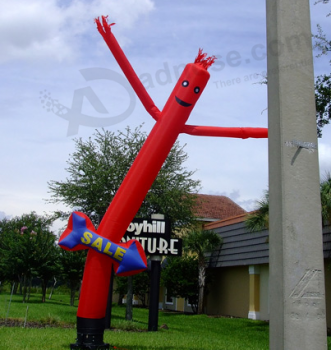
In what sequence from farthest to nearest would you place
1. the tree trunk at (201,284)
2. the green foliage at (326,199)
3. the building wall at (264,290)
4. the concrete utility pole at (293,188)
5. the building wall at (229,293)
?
the tree trunk at (201,284)
the building wall at (229,293)
the building wall at (264,290)
the green foliage at (326,199)
the concrete utility pole at (293,188)

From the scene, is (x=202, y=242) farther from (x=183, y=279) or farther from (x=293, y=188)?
(x=293, y=188)

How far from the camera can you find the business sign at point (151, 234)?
12.4 meters

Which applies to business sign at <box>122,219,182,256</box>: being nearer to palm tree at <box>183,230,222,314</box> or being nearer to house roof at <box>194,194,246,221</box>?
palm tree at <box>183,230,222,314</box>

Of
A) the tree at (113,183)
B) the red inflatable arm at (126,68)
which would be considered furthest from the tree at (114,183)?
the red inflatable arm at (126,68)

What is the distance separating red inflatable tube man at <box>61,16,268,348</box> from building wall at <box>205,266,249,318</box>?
51.9 feet

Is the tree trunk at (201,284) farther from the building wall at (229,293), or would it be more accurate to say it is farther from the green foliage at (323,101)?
the green foliage at (323,101)

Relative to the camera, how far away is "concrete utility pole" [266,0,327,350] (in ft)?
10.9

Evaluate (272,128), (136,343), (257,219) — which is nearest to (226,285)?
(257,219)

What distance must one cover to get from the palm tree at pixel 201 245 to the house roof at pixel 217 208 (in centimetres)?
810

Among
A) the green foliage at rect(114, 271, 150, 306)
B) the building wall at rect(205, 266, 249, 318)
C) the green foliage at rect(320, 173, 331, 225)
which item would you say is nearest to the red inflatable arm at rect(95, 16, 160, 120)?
the green foliage at rect(320, 173, 331, 225)

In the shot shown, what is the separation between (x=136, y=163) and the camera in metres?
7.91

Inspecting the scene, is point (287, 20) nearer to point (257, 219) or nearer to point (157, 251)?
point (157, 251)

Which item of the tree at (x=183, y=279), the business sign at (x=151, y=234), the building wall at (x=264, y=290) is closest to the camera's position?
the business sign at (x=151, y=234)

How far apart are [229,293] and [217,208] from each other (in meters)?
11.3
